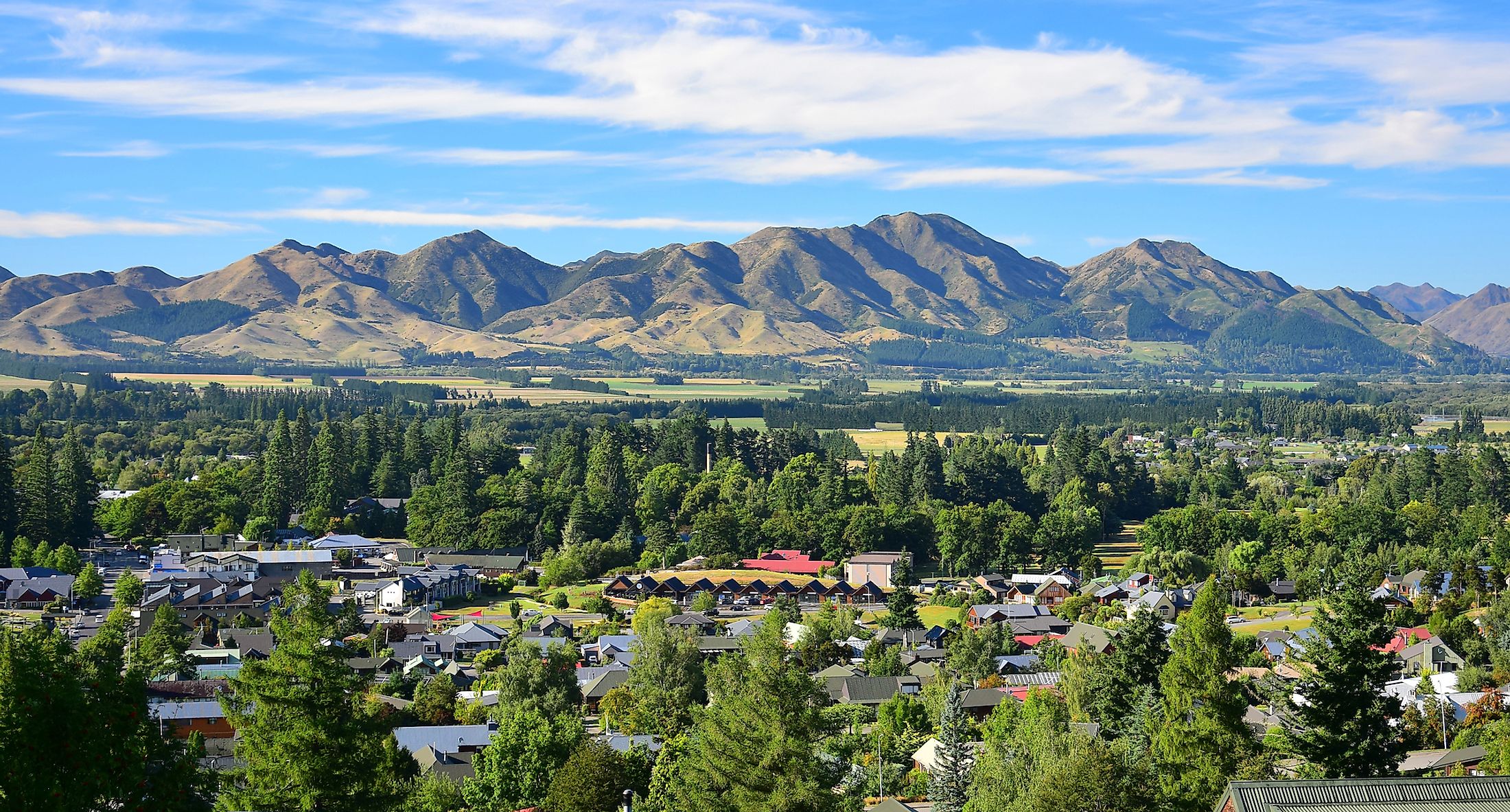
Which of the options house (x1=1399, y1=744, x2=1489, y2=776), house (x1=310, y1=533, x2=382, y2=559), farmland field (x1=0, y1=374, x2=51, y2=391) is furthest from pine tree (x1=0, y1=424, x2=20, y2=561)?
farmland field (x1=0, y1=374, x2=51, y2=391)

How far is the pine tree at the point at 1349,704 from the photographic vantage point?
2209 centimetres

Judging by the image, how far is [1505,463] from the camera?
8494cm

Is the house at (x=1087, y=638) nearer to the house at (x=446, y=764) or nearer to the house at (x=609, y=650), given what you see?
the house at (x=609, y=650)

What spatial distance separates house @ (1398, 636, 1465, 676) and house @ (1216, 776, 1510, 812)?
25.4 m

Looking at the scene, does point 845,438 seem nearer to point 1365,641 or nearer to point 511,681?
point 511,681

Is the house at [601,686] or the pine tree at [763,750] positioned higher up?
the pine tree at [763,750]

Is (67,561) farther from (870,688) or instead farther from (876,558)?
(870,688)

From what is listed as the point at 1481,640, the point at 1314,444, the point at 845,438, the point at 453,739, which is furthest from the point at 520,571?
the point at 1314,444

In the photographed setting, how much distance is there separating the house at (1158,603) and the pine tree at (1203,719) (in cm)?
2992

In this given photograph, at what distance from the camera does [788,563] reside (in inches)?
2702

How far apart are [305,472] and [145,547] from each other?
12.4m

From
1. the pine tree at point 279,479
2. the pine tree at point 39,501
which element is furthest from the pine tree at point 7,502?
the pine tree at point 279,479

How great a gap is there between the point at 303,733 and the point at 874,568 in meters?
48.1

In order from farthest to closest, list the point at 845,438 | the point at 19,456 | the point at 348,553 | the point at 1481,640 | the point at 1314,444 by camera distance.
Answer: the point at 1314,444 → the point at 845,438 → the point at 19,456 → the point at 348,553 → the point at 1481,640
